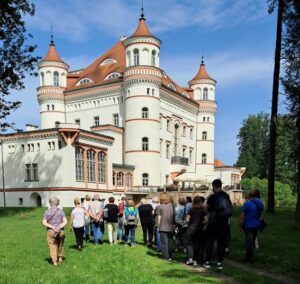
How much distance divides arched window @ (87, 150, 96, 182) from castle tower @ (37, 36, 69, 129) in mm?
15636

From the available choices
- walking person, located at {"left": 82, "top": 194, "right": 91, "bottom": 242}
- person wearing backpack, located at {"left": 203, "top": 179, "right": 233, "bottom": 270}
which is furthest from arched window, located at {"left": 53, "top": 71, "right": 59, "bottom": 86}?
person wearing backpack, located at {"left": 203, "top": 179, "right": 233, "bottom": 270}

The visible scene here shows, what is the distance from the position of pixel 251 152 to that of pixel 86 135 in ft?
150

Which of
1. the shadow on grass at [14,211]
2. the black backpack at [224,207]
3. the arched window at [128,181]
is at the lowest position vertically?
the shadow on grass at [14,211]

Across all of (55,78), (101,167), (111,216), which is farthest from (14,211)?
(55,78)

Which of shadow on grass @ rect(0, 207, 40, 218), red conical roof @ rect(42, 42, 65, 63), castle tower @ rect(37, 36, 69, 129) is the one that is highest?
red conical roof @ rect(42, 42, 65, 63)

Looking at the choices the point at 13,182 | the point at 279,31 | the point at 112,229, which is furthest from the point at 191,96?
the point at 112,229

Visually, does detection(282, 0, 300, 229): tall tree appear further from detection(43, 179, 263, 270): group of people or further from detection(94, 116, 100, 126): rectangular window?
detection(94, 116, 100, 126): rectangular window

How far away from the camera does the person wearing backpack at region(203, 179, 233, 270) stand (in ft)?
32.5

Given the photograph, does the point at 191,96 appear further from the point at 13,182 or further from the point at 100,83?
the point at 13,182

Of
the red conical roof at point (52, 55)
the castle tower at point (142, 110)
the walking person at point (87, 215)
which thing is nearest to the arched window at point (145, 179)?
the castle tower at point (142, 110)

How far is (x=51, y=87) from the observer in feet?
188

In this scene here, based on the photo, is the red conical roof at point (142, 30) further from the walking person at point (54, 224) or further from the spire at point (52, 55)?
the walking person at point (54, 224)

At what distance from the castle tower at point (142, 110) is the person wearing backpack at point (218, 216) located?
4054 cm

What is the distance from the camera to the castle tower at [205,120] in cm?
6334
